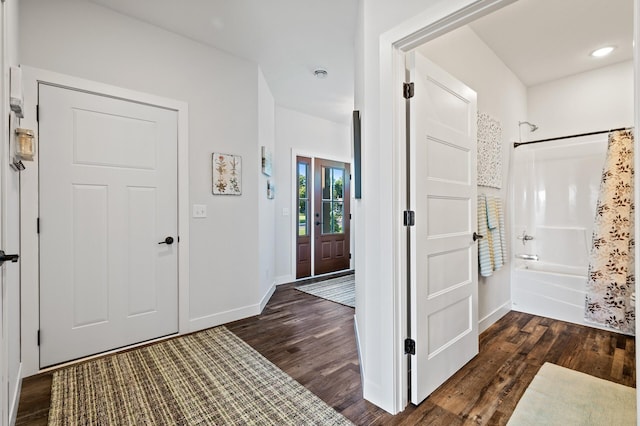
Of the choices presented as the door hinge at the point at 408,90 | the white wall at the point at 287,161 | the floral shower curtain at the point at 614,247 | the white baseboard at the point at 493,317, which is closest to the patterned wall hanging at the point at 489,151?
the floral shower curtain at the point at 614,247

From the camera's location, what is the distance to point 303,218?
4.75 metres

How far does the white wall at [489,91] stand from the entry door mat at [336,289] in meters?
1.44

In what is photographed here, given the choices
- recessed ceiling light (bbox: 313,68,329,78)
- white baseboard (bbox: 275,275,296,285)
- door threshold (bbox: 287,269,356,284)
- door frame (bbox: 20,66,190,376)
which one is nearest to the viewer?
door frame (bbox: 20,66,190,376)

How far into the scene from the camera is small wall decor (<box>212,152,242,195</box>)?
2787 mm

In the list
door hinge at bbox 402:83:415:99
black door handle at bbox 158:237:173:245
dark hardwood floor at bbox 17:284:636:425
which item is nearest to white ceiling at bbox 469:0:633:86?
door hinge at bbox 402:83:415:99

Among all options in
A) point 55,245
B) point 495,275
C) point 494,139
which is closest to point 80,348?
point 55,245

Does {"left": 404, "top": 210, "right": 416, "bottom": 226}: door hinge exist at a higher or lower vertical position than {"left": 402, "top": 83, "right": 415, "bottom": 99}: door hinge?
lower

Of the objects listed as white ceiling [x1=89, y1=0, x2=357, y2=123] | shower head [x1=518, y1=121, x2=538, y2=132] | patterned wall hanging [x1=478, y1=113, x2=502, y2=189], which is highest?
white ceiling [x1=89, y1=0, x2=357, y2=123]

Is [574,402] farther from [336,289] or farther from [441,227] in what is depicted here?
A: [336,289]

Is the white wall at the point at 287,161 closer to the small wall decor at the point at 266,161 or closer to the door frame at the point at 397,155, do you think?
the small wall decor at the point at 266,161

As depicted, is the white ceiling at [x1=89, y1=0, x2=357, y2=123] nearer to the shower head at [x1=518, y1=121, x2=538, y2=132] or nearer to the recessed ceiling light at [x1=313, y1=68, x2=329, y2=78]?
the recessed ceiling light at [x1=313, y1=68, x2=329, y2=78]

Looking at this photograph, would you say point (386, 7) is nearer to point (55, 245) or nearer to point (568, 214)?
point (55, 245)

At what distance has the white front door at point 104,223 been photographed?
2.04 m

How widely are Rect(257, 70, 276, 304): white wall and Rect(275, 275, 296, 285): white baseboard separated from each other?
308mm
